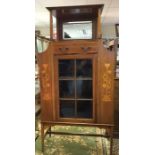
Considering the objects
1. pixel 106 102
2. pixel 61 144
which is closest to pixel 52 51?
pixel 106 102

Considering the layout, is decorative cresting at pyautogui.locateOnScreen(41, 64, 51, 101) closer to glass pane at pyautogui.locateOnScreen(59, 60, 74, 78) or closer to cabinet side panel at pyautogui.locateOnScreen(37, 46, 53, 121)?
cabinet side panel at pyautogui.locateOnScreen(37, 46, 53, 121)

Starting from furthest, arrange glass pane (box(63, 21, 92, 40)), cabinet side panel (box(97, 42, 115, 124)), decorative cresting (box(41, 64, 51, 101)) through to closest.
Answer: glass pane (box(63, 21, 92, 40)) < decorative cresting (box(41, 64, 51, 101)) < cabinet side panel (box(97, 42, 115, 124))

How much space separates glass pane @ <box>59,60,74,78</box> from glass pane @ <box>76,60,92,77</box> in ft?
0.21

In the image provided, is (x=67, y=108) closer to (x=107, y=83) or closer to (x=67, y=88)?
(x=67, y=88)

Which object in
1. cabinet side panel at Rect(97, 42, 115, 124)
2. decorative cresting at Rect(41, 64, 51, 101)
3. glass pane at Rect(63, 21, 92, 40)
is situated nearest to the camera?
cabinet side panel at Rect(97, 42, 115, 124)

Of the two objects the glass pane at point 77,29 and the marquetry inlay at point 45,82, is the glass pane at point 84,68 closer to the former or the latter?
the marquetry inlay at point 45,82

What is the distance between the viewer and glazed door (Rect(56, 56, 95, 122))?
2.12 meters

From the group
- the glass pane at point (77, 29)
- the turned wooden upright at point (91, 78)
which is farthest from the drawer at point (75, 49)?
the glass pane at point (77, 29)

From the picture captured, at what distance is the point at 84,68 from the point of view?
2.13 meters

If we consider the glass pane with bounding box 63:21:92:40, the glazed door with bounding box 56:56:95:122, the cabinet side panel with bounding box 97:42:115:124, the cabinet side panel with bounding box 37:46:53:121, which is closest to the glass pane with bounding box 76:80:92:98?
the glazed door with bounding box 56:56:95:122

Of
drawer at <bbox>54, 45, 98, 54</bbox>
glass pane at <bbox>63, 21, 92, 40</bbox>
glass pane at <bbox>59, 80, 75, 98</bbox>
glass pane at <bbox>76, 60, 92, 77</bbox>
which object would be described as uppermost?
glass pane at <bbox>63, 21, 92, 40</bbox>
